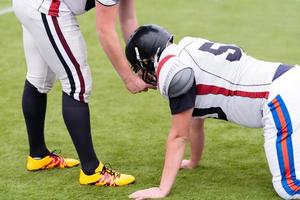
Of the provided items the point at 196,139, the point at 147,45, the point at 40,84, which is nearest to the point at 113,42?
the point at 147,45

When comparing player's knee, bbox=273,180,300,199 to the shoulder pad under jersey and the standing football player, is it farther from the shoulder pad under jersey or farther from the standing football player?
the standing football player

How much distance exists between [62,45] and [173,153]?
0.80 metres

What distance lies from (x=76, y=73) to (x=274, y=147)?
3.57 feet

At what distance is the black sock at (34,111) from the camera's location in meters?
3.74

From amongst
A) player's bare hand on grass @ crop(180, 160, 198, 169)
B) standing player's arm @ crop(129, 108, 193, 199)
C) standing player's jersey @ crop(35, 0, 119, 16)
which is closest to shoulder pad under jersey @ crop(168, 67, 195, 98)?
standing player's arm @ crop(129, 108, 193, 199)

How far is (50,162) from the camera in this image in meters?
3.88

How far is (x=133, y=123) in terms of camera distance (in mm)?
4730

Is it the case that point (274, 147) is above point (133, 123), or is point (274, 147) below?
above

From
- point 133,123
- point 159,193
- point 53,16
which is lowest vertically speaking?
point 133,123

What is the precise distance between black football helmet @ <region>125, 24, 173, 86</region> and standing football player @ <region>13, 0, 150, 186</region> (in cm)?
7

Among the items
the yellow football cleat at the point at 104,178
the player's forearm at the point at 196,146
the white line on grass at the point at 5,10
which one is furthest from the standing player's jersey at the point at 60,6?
the white line on grass at the point at 5,10

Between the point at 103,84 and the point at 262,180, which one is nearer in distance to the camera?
the point at 262,180

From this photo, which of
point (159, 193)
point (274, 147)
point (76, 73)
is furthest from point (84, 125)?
point (274, 147)

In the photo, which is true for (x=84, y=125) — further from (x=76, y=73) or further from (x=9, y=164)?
(x=9, y=164)
